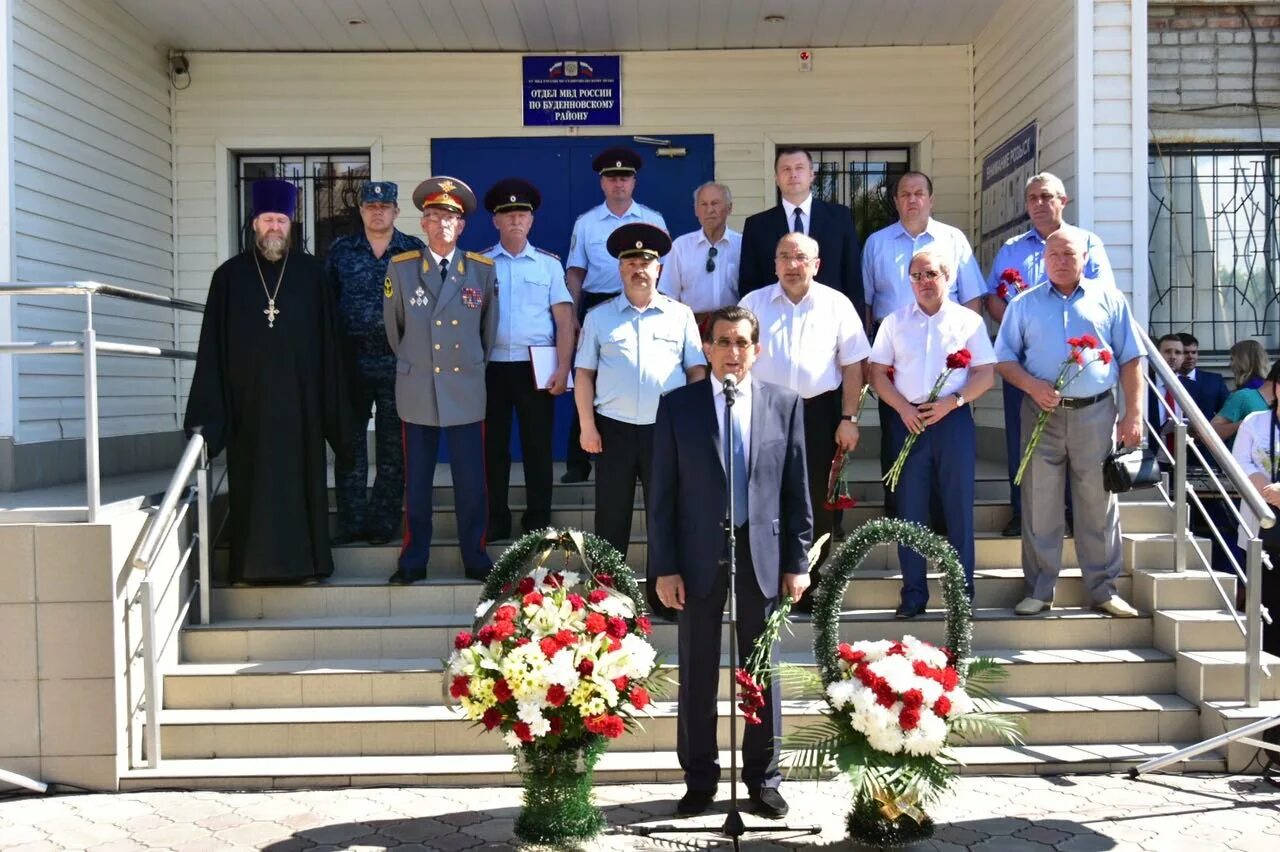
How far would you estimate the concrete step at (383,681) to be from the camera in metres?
5.29

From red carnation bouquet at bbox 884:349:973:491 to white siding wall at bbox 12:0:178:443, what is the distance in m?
4.74

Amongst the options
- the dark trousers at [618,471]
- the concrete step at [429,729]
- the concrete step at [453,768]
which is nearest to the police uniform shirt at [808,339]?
the dark trousers at [618,471]

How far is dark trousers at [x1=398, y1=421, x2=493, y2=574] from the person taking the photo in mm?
5801

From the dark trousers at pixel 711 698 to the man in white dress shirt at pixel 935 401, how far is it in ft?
4.57

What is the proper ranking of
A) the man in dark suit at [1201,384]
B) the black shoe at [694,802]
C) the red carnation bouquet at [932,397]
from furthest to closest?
the man in dark suit at [1201,384] < the red carnation bouquet at [932,397] < the black shoe at [694,802]

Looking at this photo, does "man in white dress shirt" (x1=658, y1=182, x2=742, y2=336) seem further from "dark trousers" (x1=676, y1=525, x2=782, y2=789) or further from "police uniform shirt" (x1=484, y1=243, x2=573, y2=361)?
"dark trousers" (x1=676, y1=525, x2=782, y2=789)

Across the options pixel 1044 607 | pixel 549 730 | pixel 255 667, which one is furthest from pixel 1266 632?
pixel 255 667

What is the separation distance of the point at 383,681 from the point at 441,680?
1.06 feet

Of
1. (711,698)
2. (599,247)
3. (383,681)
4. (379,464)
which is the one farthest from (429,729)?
(599,247)

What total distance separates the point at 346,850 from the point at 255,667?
1474 millimetres

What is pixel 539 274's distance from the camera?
6227mm

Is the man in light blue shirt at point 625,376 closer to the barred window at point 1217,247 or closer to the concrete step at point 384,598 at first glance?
the concrete step at point 384,598

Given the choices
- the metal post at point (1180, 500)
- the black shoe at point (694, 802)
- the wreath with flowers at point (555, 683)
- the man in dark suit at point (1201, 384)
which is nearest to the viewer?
the wreath with flowers at point (555, 683)

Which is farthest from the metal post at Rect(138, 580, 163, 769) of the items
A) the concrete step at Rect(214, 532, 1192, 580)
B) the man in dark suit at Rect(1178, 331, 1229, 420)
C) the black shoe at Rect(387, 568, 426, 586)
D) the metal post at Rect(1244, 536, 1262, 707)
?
the man in dark suit at Rect(1178, 331, 1229, 420)
